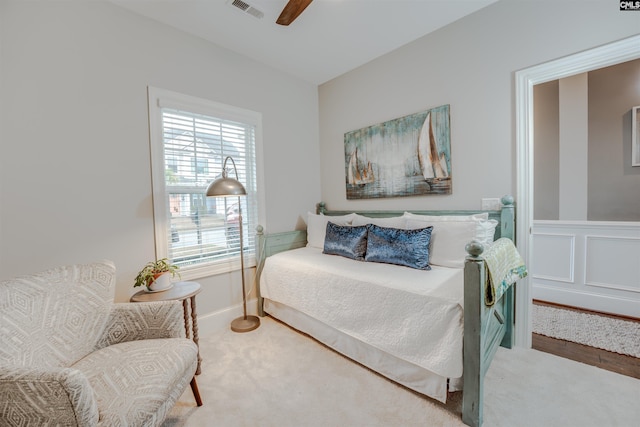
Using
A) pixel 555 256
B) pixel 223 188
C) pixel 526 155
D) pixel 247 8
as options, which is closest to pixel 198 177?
pixel 223 188

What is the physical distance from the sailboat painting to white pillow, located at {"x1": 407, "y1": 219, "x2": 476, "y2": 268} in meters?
0.45

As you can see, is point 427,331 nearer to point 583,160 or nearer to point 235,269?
point 235,269

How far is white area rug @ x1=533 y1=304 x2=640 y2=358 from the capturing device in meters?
1.94

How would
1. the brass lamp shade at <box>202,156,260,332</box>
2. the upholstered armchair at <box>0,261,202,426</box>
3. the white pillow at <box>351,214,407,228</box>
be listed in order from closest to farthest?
the upholstered armchair at <box>0,261,202,426</box>, the brass lamp shade at <box>202,156,260,332</box>, the white pillow at <box>351,214,407,228</box>

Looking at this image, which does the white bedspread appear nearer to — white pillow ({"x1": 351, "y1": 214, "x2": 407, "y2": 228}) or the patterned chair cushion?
white pillow ({"x1": 351, "y1": 214, "x2": 407, "y2": 228})

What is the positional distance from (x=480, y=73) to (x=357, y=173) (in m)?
1.40

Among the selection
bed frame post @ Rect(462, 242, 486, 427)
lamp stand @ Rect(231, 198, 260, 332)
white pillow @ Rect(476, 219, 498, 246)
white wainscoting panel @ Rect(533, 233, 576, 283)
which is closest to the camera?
bed frame post @ Rect(462, 242, 486, 427)

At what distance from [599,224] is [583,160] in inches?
27.0

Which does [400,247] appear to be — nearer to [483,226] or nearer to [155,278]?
[483,226]

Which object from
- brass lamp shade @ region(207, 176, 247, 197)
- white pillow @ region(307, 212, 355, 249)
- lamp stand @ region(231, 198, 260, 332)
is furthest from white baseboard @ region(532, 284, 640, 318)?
brass lamp shade @ region(207, 176, 247, 197)

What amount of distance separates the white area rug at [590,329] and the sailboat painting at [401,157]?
1.49 metres

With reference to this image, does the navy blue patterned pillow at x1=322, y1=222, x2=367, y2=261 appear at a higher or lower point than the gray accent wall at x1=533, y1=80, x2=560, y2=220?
lower

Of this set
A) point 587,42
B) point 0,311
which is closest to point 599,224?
point 587,42

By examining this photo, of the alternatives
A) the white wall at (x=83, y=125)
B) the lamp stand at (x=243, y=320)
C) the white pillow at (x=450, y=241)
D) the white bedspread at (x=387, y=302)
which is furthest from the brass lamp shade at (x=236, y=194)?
the white pillow at (x=450, y=241)
